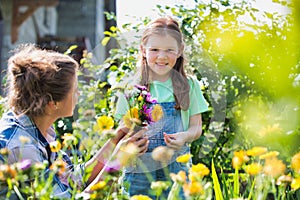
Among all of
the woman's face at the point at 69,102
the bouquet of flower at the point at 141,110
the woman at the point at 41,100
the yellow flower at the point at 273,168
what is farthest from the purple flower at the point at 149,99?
the yellow flower at the point at 273,168

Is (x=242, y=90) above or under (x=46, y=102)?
under

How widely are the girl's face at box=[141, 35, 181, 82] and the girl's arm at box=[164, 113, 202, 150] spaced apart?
0.61 ft

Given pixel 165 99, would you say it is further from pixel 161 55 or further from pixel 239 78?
pixel 239 78

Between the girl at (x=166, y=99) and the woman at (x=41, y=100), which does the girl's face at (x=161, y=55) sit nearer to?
the girl at (x=166, y=99)

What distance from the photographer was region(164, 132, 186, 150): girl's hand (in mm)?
1537

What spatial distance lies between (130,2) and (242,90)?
69cm

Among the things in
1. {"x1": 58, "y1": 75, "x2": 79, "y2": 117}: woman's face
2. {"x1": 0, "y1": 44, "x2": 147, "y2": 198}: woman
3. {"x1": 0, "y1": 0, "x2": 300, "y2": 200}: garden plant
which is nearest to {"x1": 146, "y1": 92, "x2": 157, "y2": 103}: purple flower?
{"x1": 0, "y1": 44, "x2": 147, "y2": 198}: woman

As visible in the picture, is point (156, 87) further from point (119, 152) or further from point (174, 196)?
point (174, 196)

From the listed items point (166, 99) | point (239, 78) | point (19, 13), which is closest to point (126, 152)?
point (166, 99)

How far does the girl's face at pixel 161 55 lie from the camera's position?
1.56 meters

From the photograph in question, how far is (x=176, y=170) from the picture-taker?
5.47ft

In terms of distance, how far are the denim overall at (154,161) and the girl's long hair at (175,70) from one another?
0.14 feet

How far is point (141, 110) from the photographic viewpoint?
1423 millimetres

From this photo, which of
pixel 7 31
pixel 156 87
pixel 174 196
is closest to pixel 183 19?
pixel 156 87
